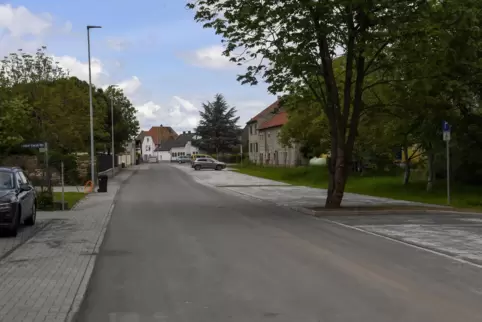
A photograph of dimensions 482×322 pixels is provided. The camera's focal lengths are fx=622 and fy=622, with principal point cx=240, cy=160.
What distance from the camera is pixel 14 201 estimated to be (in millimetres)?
14141

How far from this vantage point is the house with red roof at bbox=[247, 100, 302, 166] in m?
74.4

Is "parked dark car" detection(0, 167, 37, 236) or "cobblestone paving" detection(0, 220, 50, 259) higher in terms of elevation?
"parked dark car" detection(0, 167, 37, 236)

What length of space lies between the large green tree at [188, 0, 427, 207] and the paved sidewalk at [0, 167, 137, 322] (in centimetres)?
778

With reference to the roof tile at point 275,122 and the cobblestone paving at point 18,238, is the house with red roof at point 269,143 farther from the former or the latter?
the cobblestone paving at point 18,238

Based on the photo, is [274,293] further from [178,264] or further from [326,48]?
[326,48]

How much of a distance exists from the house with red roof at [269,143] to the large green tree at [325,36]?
48.7m

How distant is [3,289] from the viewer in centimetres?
822

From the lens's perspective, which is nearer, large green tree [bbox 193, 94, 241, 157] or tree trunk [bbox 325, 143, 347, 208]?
tree trunk [bbox 325, 143, 347, 208]

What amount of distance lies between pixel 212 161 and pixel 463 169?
141ft

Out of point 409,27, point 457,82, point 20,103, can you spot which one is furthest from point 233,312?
point 20,103

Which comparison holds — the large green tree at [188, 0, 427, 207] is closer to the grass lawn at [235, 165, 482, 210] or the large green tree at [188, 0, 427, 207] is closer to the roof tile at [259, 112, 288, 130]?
the grass lawn at [235, 165, 482, 210]

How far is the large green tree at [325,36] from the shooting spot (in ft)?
59.9

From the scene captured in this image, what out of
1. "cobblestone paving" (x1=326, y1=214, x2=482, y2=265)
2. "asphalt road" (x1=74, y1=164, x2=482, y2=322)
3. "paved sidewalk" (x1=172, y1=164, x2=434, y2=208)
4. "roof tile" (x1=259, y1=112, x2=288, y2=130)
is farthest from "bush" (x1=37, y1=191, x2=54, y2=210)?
"roof tile" (x1=259, y1=112, x2=288, y2=130)

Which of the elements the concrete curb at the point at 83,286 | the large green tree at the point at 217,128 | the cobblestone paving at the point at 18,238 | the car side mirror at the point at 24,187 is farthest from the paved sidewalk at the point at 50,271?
the large green tree at the point at 217,128
